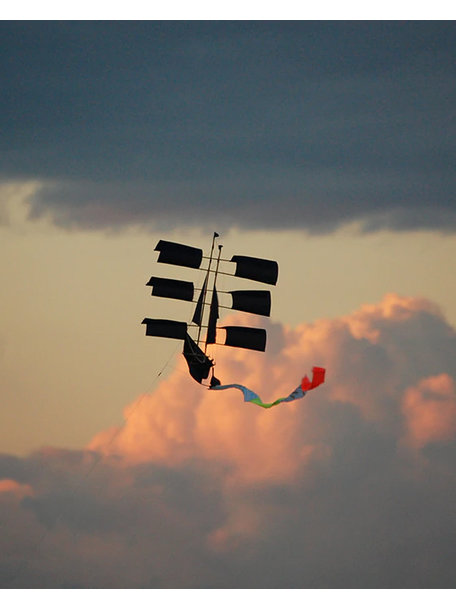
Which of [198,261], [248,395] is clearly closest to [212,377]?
[248,395]

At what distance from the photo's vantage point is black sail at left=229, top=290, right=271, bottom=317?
5309 cm

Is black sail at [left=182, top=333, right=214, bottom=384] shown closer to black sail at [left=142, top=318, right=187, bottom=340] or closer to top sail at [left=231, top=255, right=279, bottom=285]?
black sail at [left=142, top=318, right=187, bottom=340]

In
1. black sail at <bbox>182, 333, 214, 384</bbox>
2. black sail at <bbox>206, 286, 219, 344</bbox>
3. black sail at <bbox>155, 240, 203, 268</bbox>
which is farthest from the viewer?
black sail at <bbox>155, 240, 203, 268</bbox>

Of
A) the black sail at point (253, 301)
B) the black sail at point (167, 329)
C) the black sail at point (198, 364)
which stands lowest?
the black sail at point (198, 364)

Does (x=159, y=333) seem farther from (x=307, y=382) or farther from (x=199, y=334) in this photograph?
(x=307, y=382)

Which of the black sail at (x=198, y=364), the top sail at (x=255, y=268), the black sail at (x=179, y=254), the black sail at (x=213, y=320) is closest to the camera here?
the black sail at (x=198, y=364)

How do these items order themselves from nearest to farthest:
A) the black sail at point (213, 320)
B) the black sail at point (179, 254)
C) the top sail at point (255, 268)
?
the black sail at point (213, 320) → the top sail at point (255, 268) → the black sail at point (179, 254)

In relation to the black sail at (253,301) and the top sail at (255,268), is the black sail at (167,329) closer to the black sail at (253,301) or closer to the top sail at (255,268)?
the black sail at (253,301)

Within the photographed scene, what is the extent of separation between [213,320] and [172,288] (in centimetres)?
256

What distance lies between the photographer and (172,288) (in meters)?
53.1

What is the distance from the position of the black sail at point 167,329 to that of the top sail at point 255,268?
347 cm

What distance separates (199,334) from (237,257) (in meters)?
3.78

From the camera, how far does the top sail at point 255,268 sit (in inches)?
2057

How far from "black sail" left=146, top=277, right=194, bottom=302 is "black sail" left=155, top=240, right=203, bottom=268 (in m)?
→ 0.85
